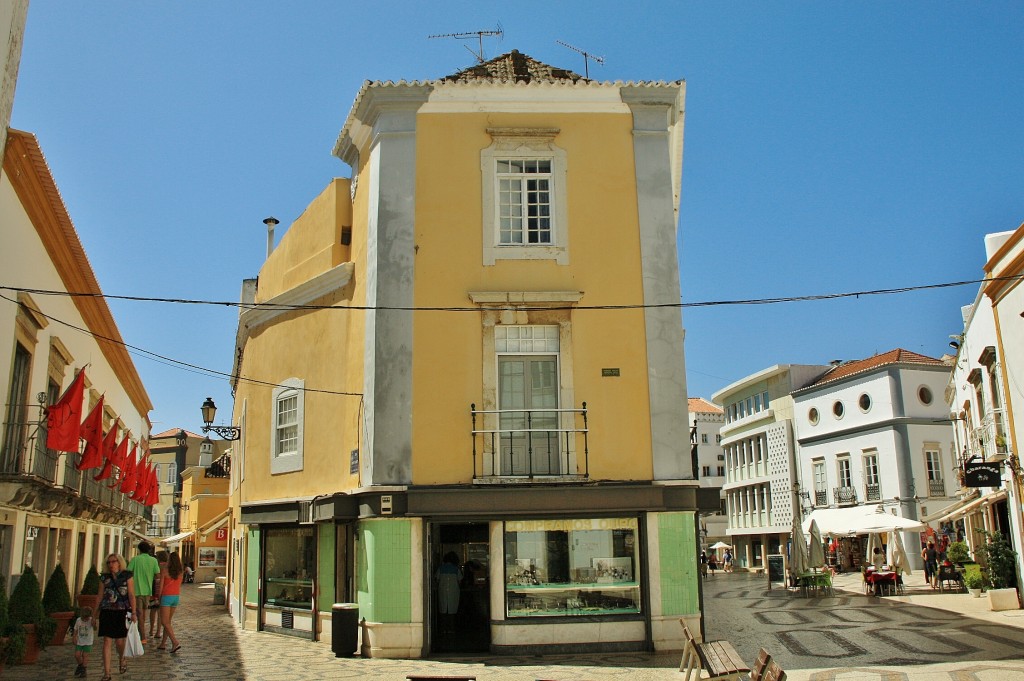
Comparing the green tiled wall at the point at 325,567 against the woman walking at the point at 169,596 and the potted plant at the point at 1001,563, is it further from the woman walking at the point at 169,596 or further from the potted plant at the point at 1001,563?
the potted plant at the point at 1001,563

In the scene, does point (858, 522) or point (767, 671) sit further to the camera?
point (858, 522)

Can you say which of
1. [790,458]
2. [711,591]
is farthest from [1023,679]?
[790,458]

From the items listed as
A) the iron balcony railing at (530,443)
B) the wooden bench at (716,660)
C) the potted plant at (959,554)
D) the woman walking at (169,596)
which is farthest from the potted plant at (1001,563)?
the woman walking at (169,596)

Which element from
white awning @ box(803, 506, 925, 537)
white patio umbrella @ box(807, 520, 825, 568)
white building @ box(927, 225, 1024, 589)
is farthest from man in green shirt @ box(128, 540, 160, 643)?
white awning @ box(803, 506, 925, 537)

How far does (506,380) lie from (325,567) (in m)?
4.70

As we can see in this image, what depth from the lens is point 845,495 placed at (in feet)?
146

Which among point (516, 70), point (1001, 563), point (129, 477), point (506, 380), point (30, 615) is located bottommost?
point (30, 615)

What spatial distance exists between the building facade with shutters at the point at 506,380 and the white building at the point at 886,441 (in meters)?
27.7

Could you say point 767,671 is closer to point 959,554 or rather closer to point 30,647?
point 30,647

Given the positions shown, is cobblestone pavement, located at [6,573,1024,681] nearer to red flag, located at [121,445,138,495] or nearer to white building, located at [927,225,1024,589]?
white building, located at [927,225,1024,589]

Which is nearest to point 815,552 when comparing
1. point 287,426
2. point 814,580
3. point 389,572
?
point 814,580

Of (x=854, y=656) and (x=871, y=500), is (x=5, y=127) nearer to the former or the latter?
(x=854, y=656)

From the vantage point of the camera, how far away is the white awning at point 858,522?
2638 cm

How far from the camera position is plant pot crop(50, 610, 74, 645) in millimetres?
16344
